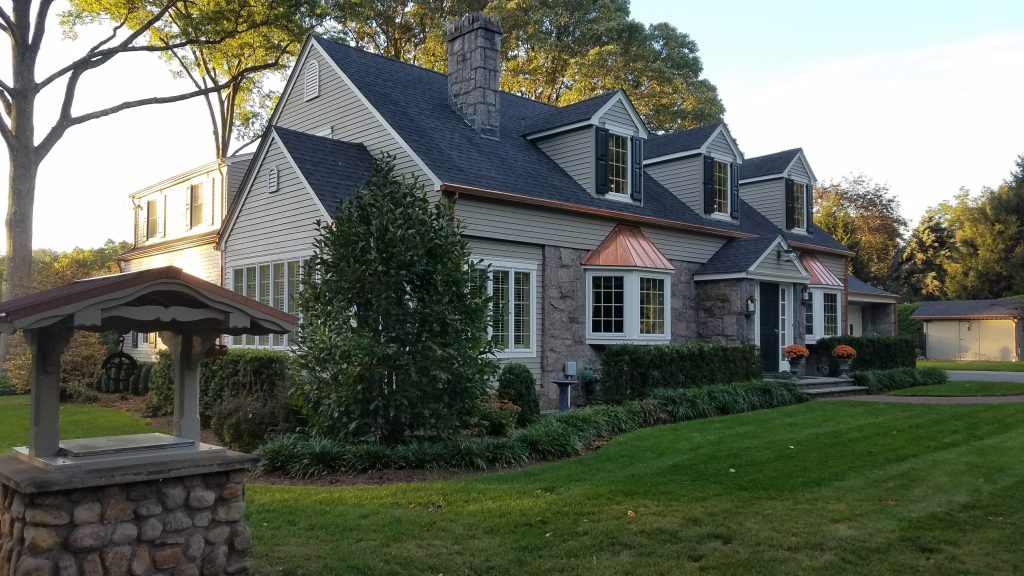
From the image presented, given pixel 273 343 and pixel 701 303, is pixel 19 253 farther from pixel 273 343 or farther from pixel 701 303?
pixel 701 303

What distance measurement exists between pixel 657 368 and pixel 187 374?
31.8 ft

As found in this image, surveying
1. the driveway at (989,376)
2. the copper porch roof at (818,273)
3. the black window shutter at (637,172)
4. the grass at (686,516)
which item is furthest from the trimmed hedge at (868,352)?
the grass at (686,516)

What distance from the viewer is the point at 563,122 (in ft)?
55.3

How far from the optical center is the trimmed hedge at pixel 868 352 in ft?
63.9

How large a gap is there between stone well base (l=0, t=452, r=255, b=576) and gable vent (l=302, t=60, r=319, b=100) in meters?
12.7

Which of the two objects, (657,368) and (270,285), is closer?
(657,368)

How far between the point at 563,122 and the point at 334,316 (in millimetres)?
9009

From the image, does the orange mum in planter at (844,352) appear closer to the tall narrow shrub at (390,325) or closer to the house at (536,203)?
the house at (536,203)

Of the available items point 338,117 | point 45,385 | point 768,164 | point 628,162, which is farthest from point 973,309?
point 45,385

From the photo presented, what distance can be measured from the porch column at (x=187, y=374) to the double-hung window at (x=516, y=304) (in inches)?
338

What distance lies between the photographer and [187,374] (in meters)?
5.56

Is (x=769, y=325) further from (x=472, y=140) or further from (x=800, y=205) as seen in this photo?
(x=472, y=140)

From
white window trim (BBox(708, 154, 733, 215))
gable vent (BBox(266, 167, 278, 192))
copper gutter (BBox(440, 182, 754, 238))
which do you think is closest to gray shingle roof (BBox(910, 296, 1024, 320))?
white window trim (BBox(708, 154, 733, 215))

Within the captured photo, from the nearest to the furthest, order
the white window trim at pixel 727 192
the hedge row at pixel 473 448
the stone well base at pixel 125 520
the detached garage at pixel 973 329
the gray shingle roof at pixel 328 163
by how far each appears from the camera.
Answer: the stone well base at pixel 125 520
the hedge row at pixel 473 448
the gray shingle roof at pixel 328 163
the white window trim at pixel 727 192
the detached garage at pixel 973 329
